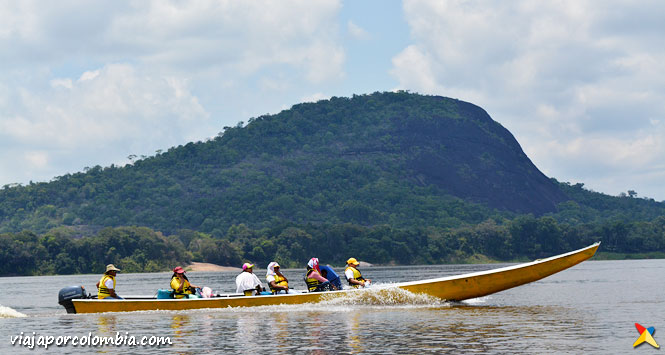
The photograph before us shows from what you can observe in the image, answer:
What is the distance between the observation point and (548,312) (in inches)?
1198

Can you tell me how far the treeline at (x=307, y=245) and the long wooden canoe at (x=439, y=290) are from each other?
9405 cm

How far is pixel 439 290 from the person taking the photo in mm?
31969

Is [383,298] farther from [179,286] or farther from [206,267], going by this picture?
[206,267]

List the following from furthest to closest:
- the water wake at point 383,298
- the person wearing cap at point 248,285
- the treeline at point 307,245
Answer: the treeline at point 307,245, the person wearing cap at point 248,285, the water wake at point 383,298

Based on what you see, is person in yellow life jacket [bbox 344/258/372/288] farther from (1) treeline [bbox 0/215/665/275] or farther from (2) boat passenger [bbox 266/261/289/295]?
(1) treeline [bbox 0/215/665/275]

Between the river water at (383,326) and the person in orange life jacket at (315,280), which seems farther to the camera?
the person in orange life jacket at (315,280)

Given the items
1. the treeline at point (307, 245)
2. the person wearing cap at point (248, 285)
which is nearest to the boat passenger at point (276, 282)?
the person wearing cap at point (248, 285)

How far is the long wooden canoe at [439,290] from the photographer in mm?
31594

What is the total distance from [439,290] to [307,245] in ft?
385

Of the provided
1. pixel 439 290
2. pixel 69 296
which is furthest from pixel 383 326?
pixel 69 296

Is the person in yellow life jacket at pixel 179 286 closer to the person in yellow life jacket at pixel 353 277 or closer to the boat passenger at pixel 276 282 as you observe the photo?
the boat passenger at pixel 276 282

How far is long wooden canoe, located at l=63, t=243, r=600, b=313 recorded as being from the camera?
104 feet

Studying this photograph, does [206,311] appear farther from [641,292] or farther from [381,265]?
[381,265]
